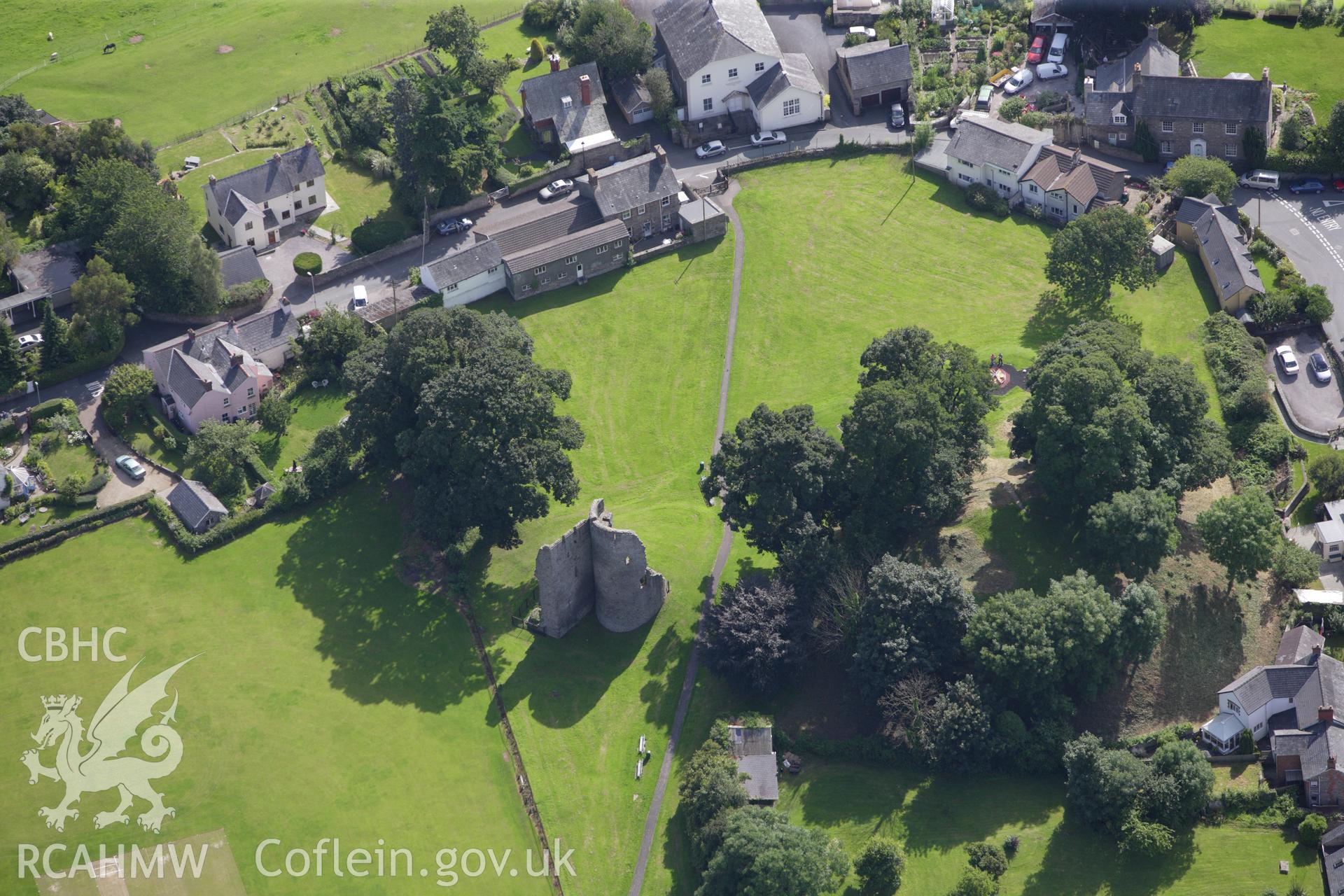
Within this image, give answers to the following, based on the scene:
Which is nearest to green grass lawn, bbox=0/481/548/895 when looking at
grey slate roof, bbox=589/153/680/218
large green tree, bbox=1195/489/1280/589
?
grey slate roof, bbox=589/153/680/218

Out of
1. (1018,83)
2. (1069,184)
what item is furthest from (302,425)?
(1018,83)

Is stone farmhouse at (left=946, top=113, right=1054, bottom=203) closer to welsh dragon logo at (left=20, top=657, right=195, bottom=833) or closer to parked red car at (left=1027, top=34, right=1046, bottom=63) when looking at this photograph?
parked red car at (left=1027, top=34, right=1046, bottom=63)

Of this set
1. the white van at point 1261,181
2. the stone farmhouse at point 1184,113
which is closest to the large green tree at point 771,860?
the white van at point 1261,181

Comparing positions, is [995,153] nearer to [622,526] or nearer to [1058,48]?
[1058,48]

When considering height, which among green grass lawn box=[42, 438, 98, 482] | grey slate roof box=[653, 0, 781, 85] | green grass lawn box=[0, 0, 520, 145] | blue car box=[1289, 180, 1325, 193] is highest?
green grass lawn box=[0, 0, 520, 145]

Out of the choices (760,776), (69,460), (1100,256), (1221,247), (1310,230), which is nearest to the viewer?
(760,776)

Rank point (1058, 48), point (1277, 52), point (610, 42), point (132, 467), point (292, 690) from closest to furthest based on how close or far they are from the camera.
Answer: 1. point (292, 690)
2. point (132, 467)
3. point (1277, 52)
4. point (610, 42)
5. point (1058, 48)
